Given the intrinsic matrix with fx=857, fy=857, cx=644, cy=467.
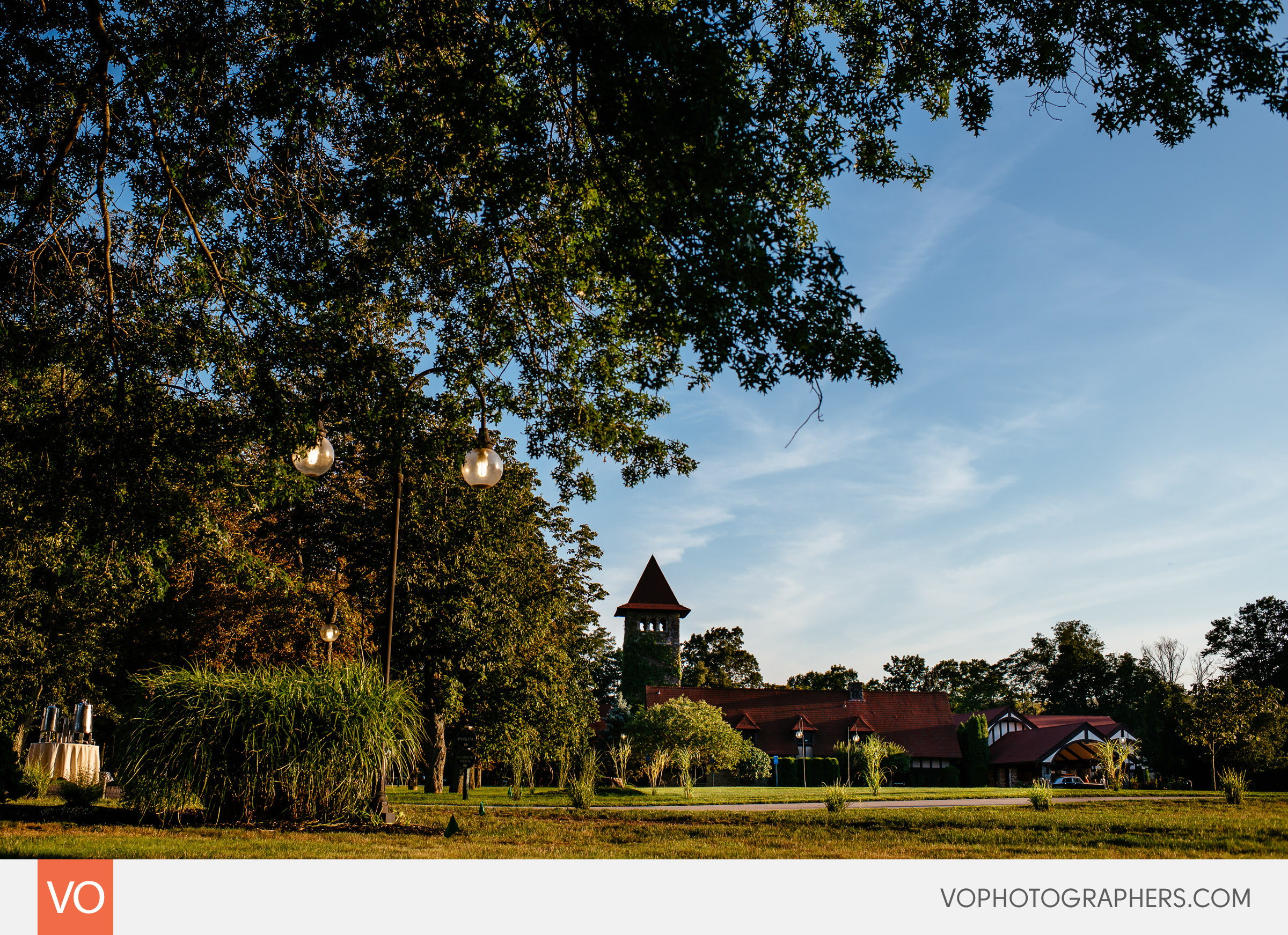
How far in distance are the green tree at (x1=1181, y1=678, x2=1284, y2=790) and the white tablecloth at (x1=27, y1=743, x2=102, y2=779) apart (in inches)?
1211

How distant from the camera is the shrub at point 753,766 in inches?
1712

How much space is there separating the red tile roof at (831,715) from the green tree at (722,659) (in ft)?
104

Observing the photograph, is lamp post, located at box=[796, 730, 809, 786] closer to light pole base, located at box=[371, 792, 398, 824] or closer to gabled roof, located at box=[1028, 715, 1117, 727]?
gabled roof, located at box=[1028, 715, 1117, 727]

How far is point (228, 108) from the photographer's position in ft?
29.0

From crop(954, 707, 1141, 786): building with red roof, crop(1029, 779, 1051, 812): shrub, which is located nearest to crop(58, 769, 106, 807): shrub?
crop(1029, 779, 1051, 812): shrub

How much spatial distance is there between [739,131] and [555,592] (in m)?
25.8

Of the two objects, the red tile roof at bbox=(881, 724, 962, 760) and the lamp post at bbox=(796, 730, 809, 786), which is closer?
the lamp post at bbox=(796, 730, 809, 786)

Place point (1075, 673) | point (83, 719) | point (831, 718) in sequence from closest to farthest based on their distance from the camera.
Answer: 1. point (83, 719)
2. point (831, 718)
3. point (1075, 673)

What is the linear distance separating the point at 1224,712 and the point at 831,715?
1449 inches

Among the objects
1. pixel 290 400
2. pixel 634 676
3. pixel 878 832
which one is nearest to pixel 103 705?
pixel 290 400

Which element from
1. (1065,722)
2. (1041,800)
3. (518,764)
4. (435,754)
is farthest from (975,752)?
(1041,800)

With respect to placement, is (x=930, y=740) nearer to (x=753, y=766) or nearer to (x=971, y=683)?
(x=753, y=766)
